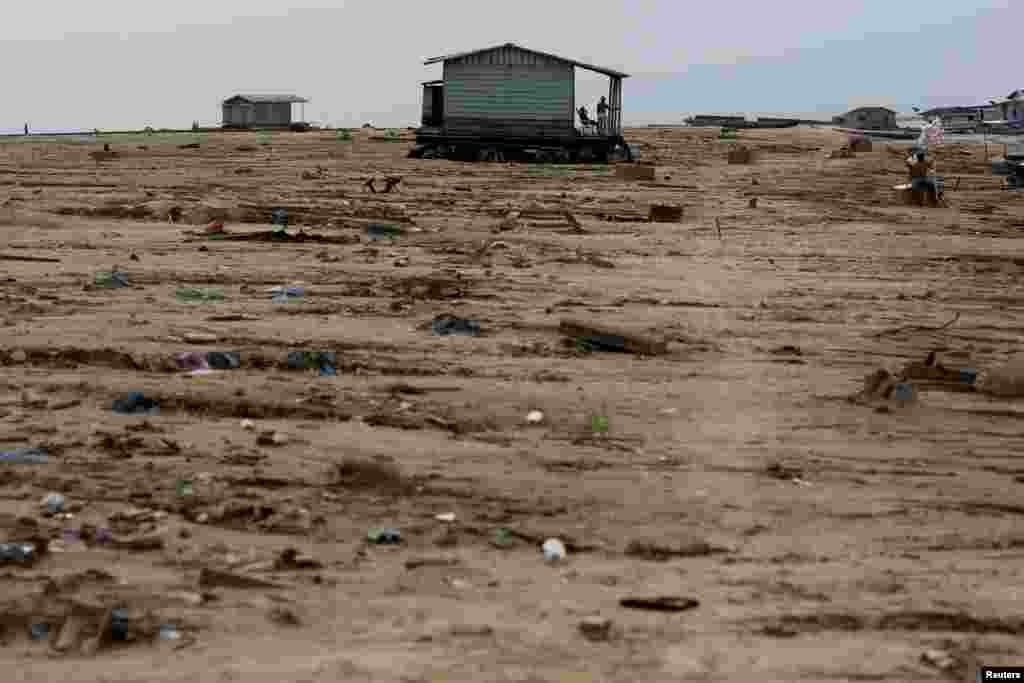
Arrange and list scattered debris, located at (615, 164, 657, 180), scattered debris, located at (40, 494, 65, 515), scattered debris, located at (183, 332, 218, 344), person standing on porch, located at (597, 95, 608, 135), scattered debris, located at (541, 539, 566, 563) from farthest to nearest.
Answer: person standing on porch, located at (597, 95, 608, 135) < scattered debris, located at (615, 164, 657, 180) < scattered debris, located at (183, 332, 218, 344) < scattered debris, located at (40, 494, 65, 515) < scattered debris, located at (541, 539, 566, 563)

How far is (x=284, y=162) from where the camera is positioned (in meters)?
34.6

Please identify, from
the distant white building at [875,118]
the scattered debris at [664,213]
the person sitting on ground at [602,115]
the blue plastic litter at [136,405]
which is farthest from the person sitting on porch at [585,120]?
the distant white building at [875,118]

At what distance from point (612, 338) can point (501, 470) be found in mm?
3292

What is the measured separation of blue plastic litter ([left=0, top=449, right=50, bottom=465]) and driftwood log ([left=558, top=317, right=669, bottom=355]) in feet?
14.0

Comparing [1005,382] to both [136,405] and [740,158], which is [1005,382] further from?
[740,158]

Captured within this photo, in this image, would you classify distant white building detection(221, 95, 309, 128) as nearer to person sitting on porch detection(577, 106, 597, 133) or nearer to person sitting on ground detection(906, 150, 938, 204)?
person sitting on porch detection(577, 106, 597, 133)

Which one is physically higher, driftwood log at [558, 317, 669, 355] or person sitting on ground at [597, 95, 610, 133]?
person sitting on ground at [597, 95, 610, 133]

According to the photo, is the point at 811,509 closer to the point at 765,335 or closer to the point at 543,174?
the point at 765,335

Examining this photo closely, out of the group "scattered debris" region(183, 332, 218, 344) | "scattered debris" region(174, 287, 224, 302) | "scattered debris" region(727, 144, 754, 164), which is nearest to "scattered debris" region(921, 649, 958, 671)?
"scattered debris" region(183, 332, 218, 344)

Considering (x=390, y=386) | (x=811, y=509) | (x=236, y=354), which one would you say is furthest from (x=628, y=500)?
(x=236, y=354)

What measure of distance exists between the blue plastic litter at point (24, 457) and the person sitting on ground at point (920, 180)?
1900 cm

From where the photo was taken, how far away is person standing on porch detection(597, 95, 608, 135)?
3594cm

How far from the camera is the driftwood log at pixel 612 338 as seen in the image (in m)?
10.6

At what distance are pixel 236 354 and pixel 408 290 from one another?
3.34m
